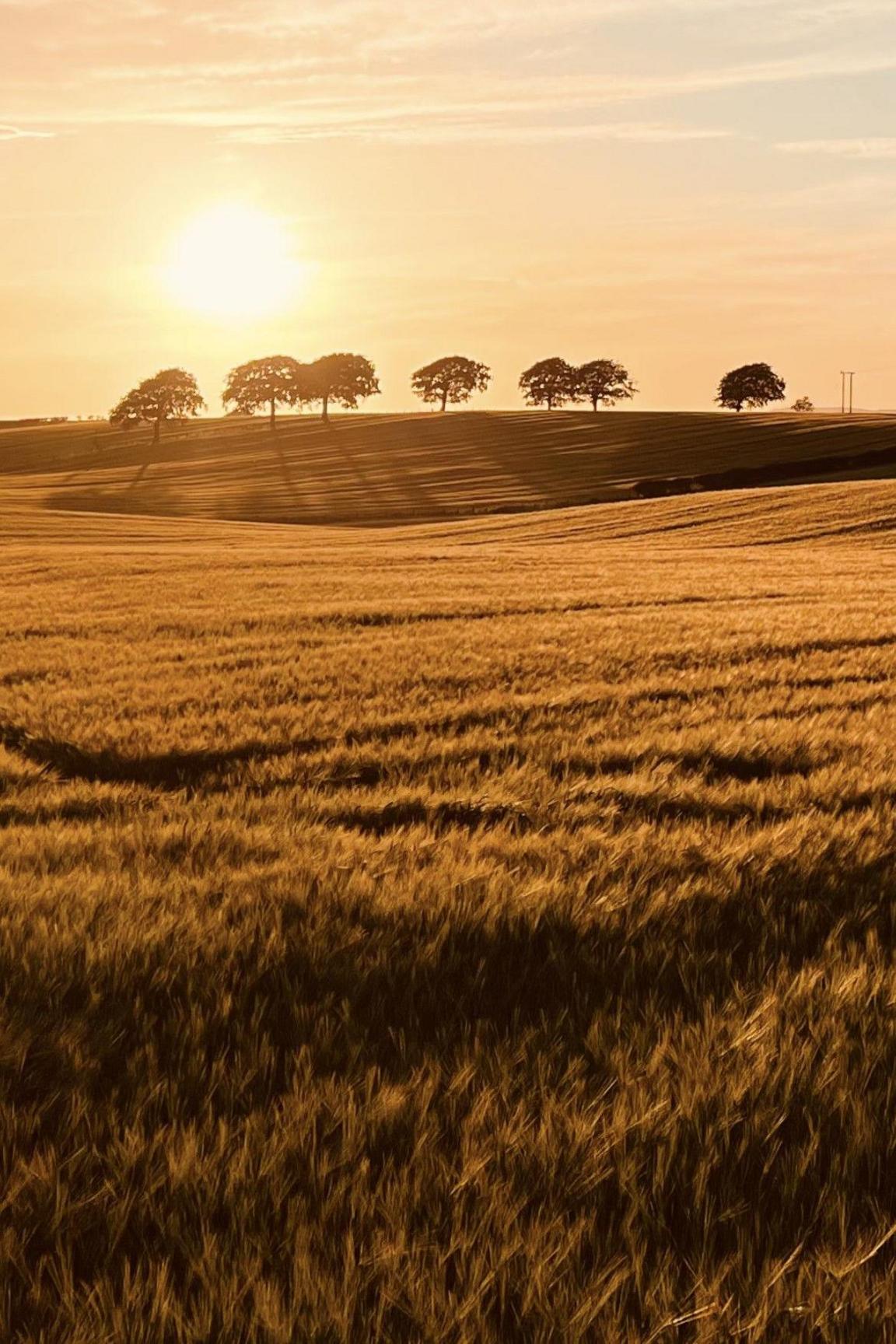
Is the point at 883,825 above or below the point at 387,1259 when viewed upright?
below

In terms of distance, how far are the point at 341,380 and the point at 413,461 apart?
50741mm

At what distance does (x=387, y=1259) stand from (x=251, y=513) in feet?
227

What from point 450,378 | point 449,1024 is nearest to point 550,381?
point 450,378

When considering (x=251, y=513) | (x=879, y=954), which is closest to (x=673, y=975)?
(x=879, y=954)

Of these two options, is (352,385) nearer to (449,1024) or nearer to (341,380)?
(341,380)

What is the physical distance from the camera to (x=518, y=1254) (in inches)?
79.1

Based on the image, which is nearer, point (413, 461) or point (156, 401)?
point (413, 461)

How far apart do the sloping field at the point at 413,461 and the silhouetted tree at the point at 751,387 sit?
1862 centimetres

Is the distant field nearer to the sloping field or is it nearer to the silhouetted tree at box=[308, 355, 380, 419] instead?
the sloping field

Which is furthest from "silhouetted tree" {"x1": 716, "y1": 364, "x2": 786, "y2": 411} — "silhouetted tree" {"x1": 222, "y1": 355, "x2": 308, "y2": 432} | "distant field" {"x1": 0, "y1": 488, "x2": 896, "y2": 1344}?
"distant field" {"x1": 0, "y1": 488, "x2": 896, "y2": 1344}

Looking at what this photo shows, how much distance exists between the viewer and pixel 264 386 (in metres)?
135

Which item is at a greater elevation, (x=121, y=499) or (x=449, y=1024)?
(x=121, y=499)

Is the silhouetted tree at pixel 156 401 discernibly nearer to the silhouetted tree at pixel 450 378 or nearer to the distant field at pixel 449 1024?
the silhouetted tree at pixel 450 378

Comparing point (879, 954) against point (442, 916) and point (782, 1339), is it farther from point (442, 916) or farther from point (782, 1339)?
point (782, 1339)
